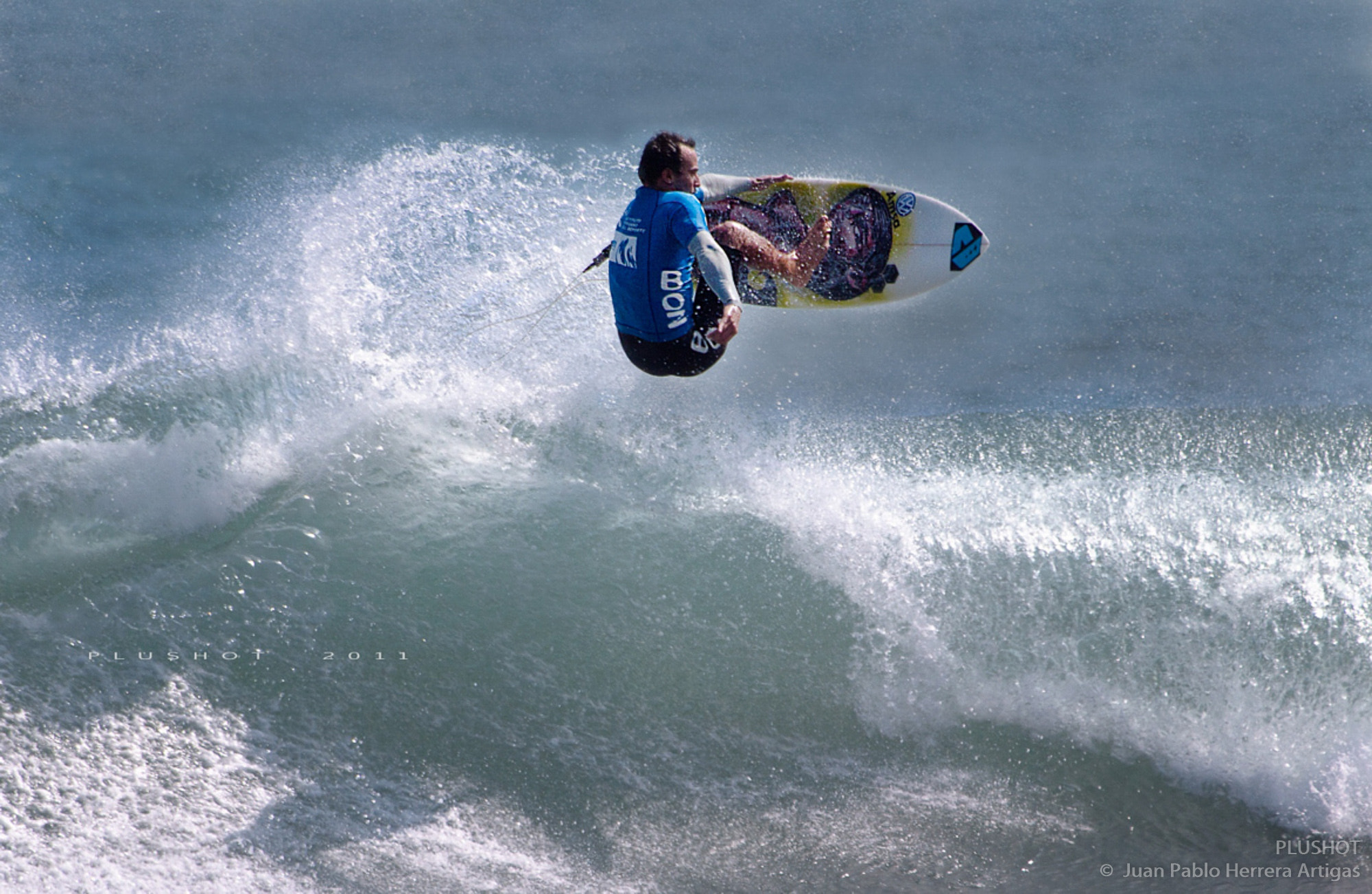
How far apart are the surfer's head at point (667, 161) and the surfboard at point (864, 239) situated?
119 centimetres

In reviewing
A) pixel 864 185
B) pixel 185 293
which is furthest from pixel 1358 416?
pixel 185 293

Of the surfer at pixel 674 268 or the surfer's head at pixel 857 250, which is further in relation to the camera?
the surfer's head at pixel 857 250

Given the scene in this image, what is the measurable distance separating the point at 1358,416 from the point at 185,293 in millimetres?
6554

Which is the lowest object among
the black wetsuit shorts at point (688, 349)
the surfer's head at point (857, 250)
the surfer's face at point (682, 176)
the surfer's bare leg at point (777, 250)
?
the black wetsuit shorts at point (688, 349)

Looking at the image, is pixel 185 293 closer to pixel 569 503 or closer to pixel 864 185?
pixel 569 503

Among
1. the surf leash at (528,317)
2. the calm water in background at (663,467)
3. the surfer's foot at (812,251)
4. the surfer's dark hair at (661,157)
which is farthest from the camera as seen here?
the surf leash at (528,317)

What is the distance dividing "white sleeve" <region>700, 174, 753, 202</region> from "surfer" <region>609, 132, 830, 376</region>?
497 millimetres

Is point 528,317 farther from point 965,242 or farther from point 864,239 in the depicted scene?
point 965,242

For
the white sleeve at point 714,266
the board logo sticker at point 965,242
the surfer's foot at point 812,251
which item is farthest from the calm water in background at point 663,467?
the white sleeve at point 714,266

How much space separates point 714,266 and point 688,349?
0.47 meters

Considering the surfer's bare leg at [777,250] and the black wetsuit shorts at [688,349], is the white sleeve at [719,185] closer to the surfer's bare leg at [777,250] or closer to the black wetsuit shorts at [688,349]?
the surfer's bare leg at [777,250]

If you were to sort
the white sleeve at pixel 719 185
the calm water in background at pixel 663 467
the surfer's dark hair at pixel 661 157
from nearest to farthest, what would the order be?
the surfer's dark hair at pixel 661 157 → the calm water in background at pixel 663 467 → the white sleeve at pixel 719 185

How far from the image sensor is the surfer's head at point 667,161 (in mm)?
3721

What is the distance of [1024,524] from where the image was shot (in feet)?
15.4
